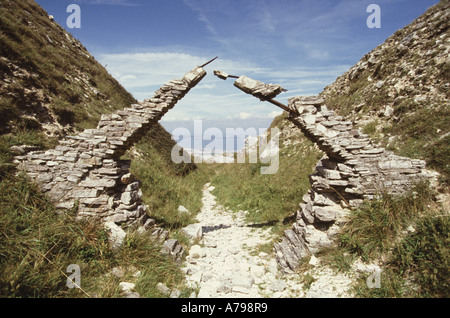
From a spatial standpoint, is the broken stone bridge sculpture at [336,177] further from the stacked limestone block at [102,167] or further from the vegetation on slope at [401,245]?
the stacked limestone block at [102,167]

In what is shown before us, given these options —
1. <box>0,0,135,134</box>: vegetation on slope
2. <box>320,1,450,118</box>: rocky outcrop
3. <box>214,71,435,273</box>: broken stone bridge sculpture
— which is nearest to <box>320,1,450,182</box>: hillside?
<box>320,1,450,118</box>: rocky outcrop

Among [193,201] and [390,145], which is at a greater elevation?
[390,145]

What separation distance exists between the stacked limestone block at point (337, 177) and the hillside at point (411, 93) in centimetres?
137

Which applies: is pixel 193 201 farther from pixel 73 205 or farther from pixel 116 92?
pixel 116 92

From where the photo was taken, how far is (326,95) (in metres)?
17.5

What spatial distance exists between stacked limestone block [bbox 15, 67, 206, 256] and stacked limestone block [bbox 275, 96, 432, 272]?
3903 millimetres

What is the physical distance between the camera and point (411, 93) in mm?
9180

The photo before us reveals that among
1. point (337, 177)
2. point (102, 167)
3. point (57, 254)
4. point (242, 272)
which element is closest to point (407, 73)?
point (337, 177)

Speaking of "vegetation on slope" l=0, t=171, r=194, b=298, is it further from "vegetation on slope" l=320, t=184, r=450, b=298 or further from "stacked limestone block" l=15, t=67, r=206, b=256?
"vegetation on slope" l=320, t=184, r=450, b=298

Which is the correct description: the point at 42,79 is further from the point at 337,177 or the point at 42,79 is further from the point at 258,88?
the point at 337,177

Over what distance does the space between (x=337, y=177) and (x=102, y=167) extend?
21.7 feet

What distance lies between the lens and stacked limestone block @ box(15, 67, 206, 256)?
5568 millimetres
